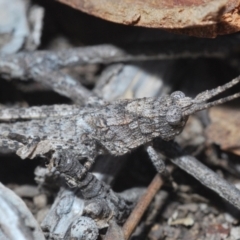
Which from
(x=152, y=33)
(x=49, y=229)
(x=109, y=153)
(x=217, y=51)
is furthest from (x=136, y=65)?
(x=49, y=229)

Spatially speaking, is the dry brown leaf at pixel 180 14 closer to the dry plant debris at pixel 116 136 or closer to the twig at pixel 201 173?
the dry plant debris at pixel 116 136

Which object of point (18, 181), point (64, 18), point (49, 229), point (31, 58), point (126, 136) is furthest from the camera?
point (64, 18)

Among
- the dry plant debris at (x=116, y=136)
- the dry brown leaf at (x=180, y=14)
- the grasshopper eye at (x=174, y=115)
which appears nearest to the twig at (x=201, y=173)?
the dry plant debris at (x=116, y=136)

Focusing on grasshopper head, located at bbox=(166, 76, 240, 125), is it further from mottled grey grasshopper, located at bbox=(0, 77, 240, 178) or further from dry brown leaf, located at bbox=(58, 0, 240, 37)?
dry brown leaf, located at bbox=(58, 0, 240, 37)

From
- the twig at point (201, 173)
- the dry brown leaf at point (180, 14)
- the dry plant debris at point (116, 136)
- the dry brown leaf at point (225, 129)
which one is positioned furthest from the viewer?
the dry brown leaf at point (225, 129)

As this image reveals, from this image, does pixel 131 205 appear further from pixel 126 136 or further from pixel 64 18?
pixel 64 18
